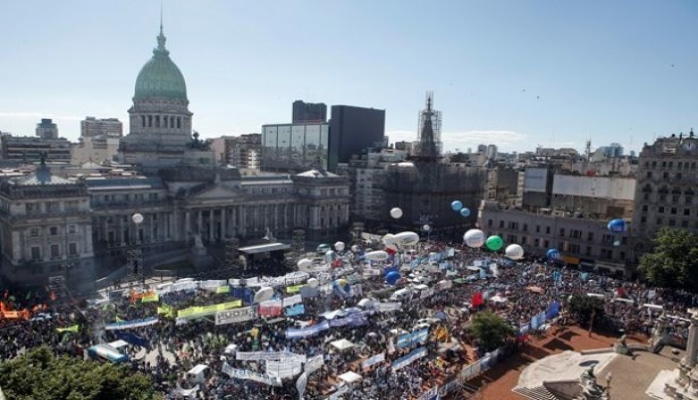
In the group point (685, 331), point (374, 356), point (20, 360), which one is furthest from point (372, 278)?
point (20, 360)

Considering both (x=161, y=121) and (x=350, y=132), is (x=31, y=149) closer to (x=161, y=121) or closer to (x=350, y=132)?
(x=161, y=121)

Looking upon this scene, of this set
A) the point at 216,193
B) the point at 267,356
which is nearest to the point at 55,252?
the point at 216,193

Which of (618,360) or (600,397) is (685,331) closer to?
(618,360)

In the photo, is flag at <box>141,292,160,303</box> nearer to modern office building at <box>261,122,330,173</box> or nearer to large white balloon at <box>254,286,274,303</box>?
large white balloon at <box>254,286,274,303</box>

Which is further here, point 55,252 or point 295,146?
point 295,146

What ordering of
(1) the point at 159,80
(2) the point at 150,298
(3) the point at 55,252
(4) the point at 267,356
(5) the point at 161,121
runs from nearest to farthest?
(4) the point at 267,356 → (2) the point at 150,298 → (3) the point at 55,252 → (5) the point at 161,121 → (1) the point at 159,80

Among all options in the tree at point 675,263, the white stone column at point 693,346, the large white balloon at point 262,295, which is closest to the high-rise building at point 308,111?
the tree at point 675,263
